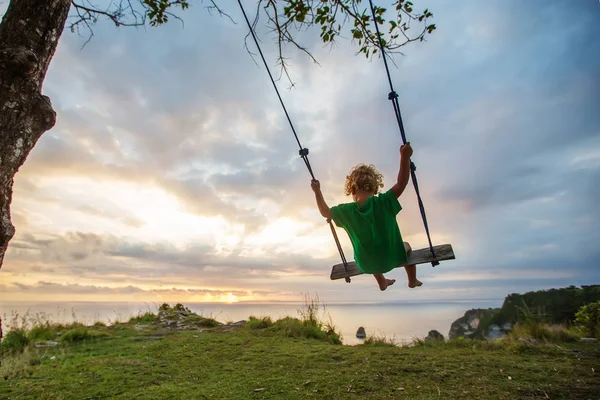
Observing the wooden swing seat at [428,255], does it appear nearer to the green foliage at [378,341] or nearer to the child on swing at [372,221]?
the child on swing at [372,221]

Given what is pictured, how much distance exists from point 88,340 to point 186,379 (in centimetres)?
462

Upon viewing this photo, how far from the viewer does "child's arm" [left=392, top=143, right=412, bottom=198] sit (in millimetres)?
4016

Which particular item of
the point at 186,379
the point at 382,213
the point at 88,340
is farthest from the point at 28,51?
the point at 88,340

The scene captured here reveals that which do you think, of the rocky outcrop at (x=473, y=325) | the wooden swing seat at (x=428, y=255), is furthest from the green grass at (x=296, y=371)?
the rocky outcrop at (x=473, y=325)

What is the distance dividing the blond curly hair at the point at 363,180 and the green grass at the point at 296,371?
2.57m

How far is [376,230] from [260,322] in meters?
5.81

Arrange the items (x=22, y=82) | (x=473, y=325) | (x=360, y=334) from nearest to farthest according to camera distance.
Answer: (x=22, y=82) < (x=360, y=334) < (x=473, y=325)

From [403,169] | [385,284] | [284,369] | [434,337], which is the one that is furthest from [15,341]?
[434,337]

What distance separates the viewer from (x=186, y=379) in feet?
16.6

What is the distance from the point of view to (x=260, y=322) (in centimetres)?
907

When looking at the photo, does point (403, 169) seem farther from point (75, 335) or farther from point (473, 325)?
point (473, 325)

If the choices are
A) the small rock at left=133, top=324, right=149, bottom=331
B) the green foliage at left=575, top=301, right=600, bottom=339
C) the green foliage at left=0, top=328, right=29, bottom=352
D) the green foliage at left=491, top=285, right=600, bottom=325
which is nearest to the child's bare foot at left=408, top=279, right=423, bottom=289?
the green foliage at left=491, top=285, right=600, bottom=325

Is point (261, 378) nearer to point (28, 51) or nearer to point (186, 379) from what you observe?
point (186, 379)

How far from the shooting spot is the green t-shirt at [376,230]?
4383mm
